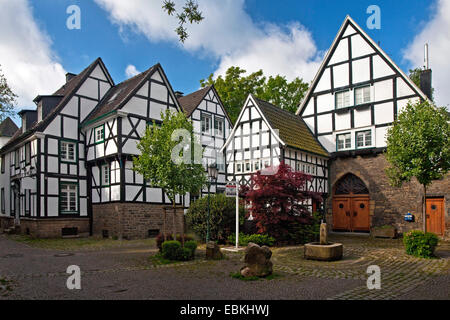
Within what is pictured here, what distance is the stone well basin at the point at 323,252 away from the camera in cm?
1105

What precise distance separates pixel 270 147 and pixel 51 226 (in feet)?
42.5

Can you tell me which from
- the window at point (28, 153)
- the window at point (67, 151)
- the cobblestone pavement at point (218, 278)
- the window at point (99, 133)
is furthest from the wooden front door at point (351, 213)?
the window at point (28, 153)

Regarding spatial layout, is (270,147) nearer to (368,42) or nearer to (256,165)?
(256,165)

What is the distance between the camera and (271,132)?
19.4m

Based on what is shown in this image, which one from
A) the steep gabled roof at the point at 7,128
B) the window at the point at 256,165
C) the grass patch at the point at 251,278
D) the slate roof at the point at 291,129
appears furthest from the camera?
the steep gabled roof at the point at 7,128

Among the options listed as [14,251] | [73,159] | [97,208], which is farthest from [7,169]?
[14,251]

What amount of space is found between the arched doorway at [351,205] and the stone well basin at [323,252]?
33.4ft

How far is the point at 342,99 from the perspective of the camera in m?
21.7

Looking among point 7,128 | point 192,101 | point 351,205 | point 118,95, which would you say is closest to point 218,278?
point 351,205

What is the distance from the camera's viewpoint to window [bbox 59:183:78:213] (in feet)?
67.4

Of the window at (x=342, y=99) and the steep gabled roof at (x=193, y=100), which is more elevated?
the steep gabled roof at (x=193, y=100)

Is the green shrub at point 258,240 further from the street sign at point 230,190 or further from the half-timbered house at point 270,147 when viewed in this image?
the half-timbered house at point 270,147

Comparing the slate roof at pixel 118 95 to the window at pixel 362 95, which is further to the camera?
the window at pixel 362 95

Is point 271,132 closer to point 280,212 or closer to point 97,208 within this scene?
point 280,212
